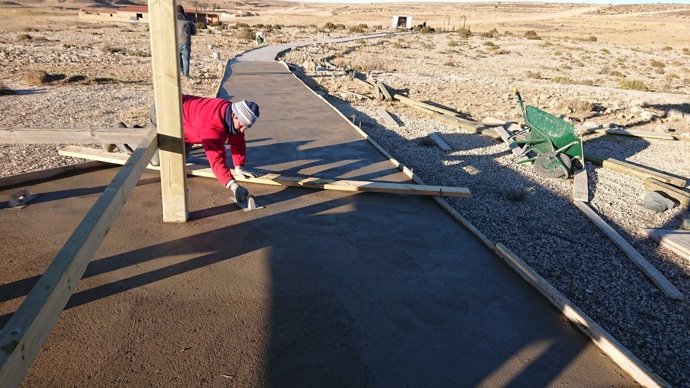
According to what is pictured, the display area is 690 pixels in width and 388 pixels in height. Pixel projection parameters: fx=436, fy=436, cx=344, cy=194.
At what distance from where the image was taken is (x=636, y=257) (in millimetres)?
5145

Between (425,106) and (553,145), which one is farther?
(425,106)

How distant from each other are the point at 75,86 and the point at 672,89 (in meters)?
22.7

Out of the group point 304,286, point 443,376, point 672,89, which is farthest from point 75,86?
point 672,89

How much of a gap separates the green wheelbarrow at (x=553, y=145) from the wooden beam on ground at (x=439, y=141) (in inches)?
57.3

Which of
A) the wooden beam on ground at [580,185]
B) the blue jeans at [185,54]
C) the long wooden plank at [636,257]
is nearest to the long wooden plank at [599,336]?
the long wooden plank at [636,257]

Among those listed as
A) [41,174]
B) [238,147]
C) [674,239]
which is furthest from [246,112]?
[674,239]

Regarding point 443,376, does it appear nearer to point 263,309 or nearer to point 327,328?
point 327,328

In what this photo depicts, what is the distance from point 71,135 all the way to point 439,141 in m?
7.28

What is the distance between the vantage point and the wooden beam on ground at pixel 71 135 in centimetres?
371

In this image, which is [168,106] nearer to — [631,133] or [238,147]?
[238,147]

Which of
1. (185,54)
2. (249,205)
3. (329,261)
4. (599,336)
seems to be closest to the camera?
(599,336)

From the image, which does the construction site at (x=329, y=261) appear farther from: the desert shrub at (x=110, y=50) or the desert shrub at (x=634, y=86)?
the desert shrub at (x=110, y=50)

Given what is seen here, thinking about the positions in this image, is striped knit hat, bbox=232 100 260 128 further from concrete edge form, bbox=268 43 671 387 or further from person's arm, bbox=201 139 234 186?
concrete edge form, bbox=268 43 671 387

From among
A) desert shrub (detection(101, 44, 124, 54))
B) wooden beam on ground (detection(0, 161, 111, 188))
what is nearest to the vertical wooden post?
wooden beam on ground (detection(0, 161, 111, 188))
